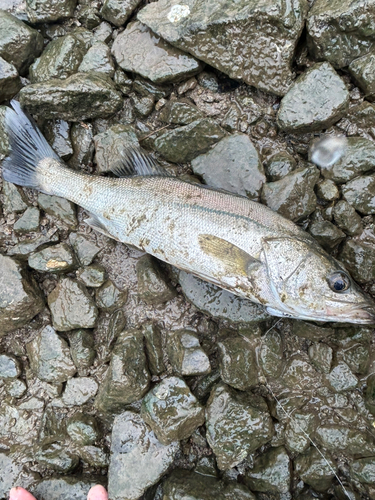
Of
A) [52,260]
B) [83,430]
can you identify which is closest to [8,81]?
[52,260]

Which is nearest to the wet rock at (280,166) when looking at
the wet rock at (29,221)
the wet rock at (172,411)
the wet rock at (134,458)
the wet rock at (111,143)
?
the wet rock at (111,143)

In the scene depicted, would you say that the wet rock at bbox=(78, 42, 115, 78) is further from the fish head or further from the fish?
the fish head

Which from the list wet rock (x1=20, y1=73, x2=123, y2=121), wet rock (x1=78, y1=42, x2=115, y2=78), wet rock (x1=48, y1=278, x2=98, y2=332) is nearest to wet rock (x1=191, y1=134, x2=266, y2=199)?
wet rock (x1=20, y1=73, x2=123, y2=121)

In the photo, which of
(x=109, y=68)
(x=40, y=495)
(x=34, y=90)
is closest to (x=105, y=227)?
(x=34, y=90)

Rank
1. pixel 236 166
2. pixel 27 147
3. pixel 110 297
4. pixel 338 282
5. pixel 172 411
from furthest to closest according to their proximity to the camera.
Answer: pixel 110 297 < pixel 27 147 < pixel 236 166 < pixel 172 411 < pixel 338 282

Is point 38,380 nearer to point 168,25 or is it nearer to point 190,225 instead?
point 190,225

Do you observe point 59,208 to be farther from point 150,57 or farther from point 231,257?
point 231,257
